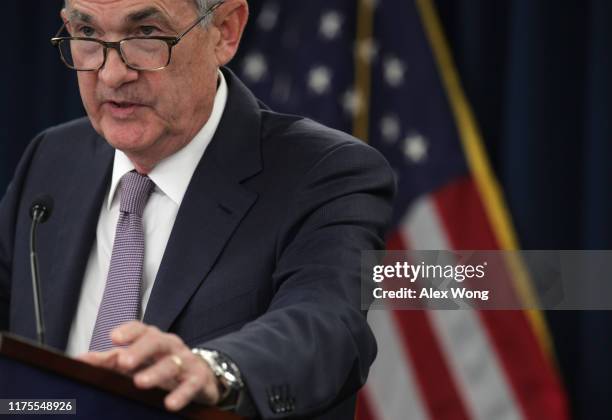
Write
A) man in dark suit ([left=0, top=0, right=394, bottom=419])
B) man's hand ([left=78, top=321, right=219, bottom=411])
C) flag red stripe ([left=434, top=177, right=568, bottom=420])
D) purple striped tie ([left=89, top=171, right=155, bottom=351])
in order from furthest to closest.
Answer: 1. flag red stripe ([left=434, top=177, right=568, bottom=420])
2. purple striped tie ([left=89, top=171, right=155, bottom=351])
3. man in dark suit ([left=0, top=0, right=394, bottom=419])
4. man's hand ([left=78, top=321, right=219, bottom=411])

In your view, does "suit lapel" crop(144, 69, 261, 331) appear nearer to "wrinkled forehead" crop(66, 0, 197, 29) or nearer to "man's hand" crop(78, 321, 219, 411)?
"wrinkled forehead" crop(66, 0, 197, 29)

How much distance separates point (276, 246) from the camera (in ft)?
8.38

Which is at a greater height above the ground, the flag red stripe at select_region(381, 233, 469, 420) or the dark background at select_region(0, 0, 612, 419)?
the dark background at select_region(0, 0, 612, 419)

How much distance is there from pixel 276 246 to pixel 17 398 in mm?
867

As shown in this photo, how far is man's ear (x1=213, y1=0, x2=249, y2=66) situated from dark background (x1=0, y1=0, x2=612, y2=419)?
5.97 ft

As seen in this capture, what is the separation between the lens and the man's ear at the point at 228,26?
2.74 meters

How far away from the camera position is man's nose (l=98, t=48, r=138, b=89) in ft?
8.29

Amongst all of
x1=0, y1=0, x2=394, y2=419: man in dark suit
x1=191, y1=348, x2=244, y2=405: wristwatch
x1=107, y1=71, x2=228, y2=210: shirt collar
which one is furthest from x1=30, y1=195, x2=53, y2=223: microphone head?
x1=191, y1=348, x2=244, y2=405: wristwatch

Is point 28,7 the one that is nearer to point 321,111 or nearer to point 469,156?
point 321,111

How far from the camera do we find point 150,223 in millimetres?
2707

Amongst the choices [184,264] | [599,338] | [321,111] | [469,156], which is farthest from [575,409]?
[184,264]

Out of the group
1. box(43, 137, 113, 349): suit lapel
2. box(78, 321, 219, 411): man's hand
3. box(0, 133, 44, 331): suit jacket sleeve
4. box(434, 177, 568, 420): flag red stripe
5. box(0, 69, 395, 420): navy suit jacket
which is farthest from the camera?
box(434, 177, 568, 420): flag red stripe

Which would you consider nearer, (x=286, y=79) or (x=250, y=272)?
(x=250, y=272)

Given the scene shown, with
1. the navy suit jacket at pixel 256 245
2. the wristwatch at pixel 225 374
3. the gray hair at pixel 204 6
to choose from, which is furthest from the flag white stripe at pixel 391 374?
the wristwatch at pixel 225 374
